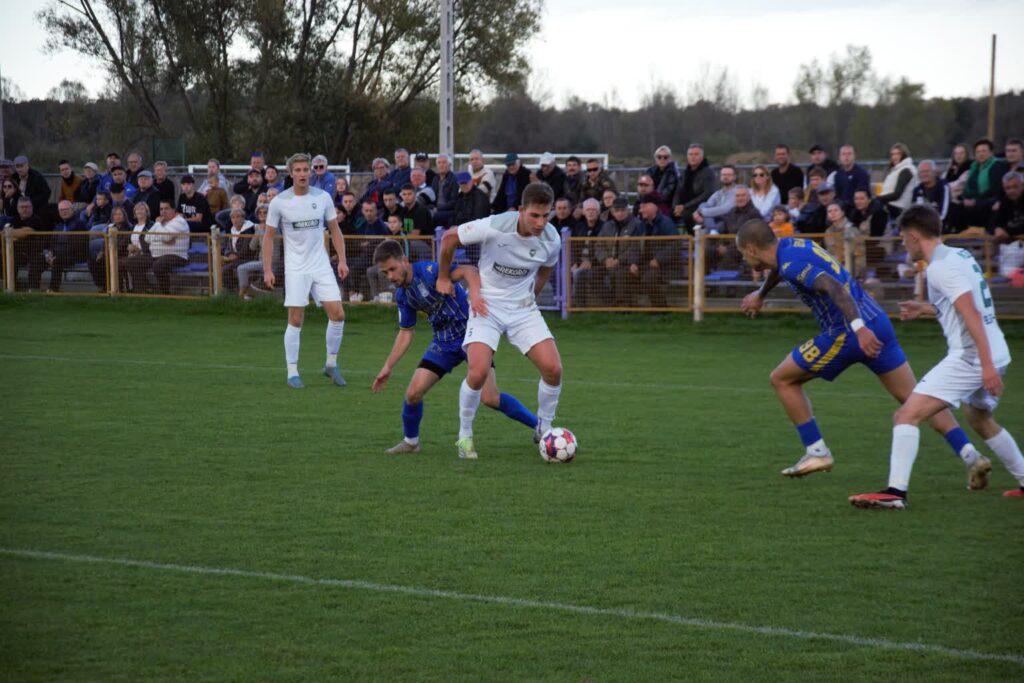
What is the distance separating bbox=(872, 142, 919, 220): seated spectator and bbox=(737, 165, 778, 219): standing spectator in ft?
4.51

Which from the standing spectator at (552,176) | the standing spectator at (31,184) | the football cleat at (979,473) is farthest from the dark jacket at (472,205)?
the football cleat at (979,473)

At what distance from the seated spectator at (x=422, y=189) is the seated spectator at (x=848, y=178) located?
19.5ft

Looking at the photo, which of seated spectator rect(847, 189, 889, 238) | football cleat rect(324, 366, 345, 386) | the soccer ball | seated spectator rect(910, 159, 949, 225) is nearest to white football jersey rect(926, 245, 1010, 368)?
the soccer ball

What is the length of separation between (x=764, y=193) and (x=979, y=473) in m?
10.4

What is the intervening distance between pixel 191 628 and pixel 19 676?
2.19 feet

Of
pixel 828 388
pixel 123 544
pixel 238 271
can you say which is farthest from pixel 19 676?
pixel 238 271

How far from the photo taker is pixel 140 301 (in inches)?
780

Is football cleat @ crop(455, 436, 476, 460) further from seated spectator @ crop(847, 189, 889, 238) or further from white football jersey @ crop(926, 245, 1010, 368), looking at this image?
seated spectator @ crop(847, 189, 889, 238)

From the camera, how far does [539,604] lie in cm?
491

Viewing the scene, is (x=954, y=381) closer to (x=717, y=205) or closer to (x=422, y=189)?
(x=717, y=205)

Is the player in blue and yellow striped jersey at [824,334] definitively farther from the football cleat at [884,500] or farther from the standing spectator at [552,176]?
the standing spectator at [552,176]

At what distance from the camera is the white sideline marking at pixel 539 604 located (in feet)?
14.4

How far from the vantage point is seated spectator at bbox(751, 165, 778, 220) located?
1670 cm

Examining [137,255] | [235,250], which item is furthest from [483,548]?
[137,255]
